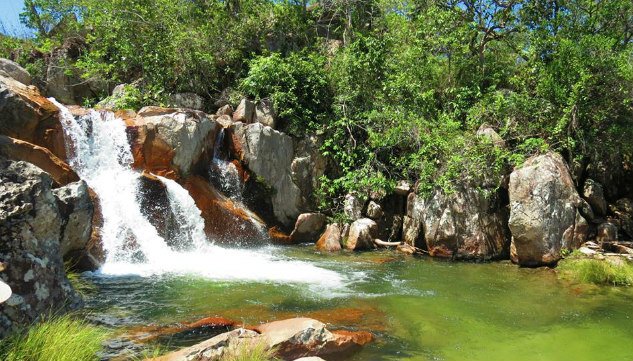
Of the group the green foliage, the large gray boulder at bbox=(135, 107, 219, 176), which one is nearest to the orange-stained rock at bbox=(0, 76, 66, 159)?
the large gray boulder at bbox=(135, 107, 219, 176)

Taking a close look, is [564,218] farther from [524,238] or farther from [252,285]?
[252,285]

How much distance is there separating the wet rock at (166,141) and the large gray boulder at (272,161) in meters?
1.47

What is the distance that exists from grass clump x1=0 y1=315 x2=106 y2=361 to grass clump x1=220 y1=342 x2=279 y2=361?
132cm

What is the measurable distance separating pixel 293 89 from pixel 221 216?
571cm

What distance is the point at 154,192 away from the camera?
12.3 meters

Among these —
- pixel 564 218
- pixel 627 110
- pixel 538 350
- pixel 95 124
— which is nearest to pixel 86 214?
pixel 95 124

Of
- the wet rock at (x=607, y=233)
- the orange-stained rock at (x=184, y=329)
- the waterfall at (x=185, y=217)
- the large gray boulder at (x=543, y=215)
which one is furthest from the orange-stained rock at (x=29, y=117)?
the wet rock at (x=607, y=233)

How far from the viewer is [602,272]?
9.91 metres

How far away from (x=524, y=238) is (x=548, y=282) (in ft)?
5.97

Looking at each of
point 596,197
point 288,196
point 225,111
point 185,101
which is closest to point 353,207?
point 288,196

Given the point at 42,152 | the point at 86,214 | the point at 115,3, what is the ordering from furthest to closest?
the point at 115,3 → the point at 42,152 → the point at 86,214

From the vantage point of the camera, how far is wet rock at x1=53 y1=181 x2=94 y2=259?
8.48m

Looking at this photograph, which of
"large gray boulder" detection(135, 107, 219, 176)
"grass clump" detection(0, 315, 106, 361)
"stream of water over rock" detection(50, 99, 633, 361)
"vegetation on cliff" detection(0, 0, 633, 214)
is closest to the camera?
"grass clump" detection(0, 315, 106, 361)

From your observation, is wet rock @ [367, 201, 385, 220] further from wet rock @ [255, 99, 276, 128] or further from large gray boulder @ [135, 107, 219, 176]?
large gray boulder @ [135, 107, 219, 176]
